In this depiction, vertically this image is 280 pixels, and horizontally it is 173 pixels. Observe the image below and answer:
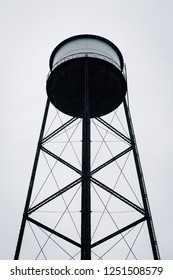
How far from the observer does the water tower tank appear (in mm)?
10359

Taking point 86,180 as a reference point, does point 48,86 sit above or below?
above

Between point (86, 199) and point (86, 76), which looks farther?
point (86, 76)

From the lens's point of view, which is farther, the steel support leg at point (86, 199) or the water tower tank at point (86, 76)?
the water tower tank at point (86, 76)

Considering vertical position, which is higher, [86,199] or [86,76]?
[86,76]

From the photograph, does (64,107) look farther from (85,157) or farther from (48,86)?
(85,157)

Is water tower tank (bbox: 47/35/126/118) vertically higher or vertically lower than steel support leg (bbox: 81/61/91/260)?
higher

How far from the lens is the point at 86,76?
9680mm

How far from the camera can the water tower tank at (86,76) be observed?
34.0ft

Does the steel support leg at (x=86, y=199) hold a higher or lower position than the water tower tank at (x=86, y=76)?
lower

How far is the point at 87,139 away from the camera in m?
9.06

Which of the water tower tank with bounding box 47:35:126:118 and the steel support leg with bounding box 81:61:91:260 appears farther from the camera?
the water tower tank with bounding box 47:35:126:118
